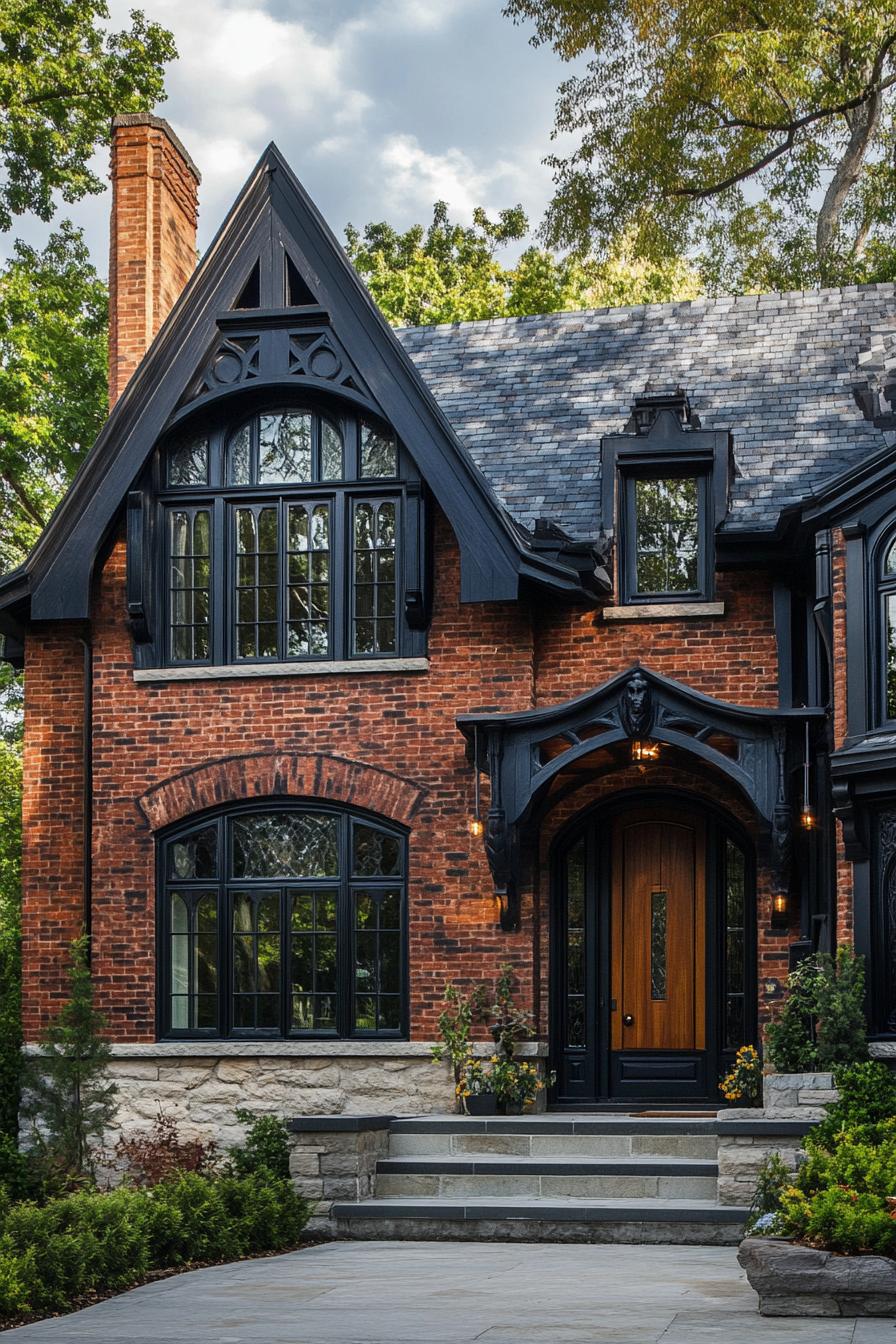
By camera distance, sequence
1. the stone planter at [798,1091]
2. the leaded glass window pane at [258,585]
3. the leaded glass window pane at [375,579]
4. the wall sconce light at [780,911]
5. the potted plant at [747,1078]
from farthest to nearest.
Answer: the leaded glass window pane at [258,585], the leaded glass window pane at [375,579], the wall sconce light at [780,911], the potted plant at [747,1078], the stone planter at [798,1091]

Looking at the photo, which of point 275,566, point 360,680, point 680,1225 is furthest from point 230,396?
point 680,1225

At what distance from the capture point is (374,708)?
54.3 feet

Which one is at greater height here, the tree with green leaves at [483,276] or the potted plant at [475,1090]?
the tree with green leaves at [483,276]

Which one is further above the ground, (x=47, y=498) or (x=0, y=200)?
(x=0, y=200)

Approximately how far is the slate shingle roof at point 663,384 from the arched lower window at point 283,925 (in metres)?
3.45

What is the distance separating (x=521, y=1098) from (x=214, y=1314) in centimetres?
612

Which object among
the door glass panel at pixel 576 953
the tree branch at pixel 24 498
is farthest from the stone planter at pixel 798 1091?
the tree branch at pixel 24 498

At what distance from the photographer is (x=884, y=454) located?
47.9 ft

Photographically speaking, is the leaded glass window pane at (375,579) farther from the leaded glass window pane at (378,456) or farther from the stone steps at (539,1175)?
the stone steps at (539,1175)

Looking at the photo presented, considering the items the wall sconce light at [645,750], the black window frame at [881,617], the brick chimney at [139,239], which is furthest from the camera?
the brick chimney at [139,239]

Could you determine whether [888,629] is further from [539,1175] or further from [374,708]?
[539,1175]

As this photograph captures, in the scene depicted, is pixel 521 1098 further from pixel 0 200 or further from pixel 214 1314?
pixel 0 200

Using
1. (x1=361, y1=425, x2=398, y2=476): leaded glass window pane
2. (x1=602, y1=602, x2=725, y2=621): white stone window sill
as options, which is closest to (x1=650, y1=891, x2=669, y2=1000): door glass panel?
(x1=602, y1=602, x2=725, y2=621): white stone window sill

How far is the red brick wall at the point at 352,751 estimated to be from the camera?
53.1 feet
